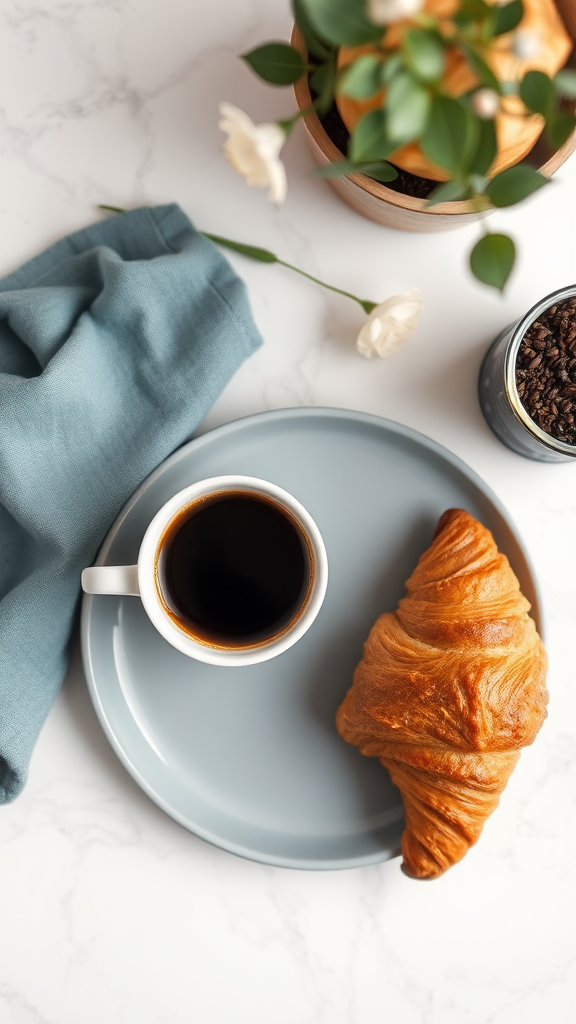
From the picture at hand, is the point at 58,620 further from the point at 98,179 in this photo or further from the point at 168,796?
the point at 98,179

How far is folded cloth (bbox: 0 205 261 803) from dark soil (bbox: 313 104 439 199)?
0.20 metres

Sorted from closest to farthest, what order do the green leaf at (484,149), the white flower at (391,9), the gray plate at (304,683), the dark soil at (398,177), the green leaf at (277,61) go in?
the white flower at (391,9) → the green leaf at (484,149) → the green leaf at (277,61) → the dark soil at (398,177) → the gray plate at (304,683)

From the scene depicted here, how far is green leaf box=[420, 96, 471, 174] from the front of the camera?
1.82 feet

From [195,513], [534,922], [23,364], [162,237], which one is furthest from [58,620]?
[534,922]

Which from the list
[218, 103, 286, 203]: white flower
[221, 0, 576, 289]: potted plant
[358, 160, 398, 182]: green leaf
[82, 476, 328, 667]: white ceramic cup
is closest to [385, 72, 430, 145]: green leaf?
[221, 0, 576, 289]: potted plant

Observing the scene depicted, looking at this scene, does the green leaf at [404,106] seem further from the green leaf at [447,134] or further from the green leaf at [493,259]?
the green leaf at [493,259]

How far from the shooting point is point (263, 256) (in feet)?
3.22

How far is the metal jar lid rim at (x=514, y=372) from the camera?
2.89ft

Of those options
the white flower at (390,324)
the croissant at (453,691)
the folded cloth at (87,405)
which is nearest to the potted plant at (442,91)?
the white flower at (390,324)

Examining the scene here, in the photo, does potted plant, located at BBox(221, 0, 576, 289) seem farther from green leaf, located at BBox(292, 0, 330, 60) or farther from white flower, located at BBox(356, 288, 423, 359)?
white flower, located at BBox(356, 288, 423, 359)

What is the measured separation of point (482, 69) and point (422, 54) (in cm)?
6

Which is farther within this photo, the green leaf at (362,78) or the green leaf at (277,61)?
the green leaf at (277,61)

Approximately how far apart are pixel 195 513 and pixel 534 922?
730 mm

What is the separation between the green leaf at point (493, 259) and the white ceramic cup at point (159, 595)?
1.06ft
